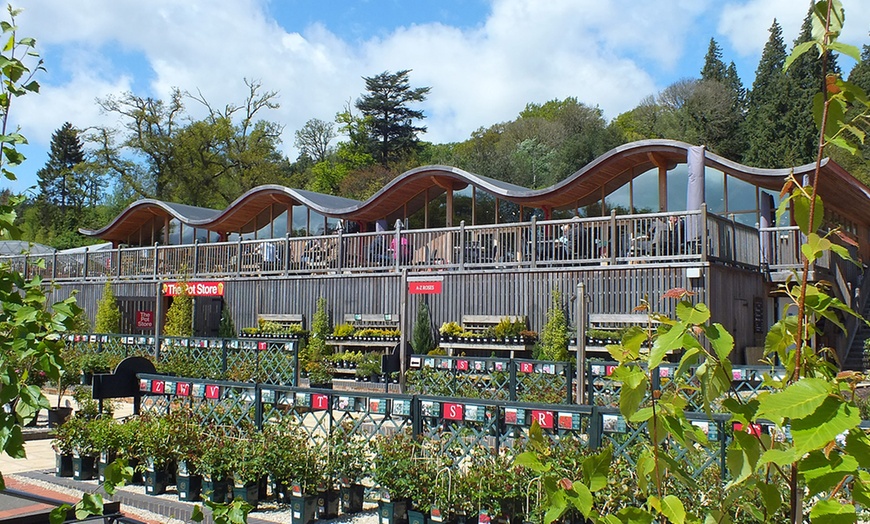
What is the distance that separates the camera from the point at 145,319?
76.7 ft

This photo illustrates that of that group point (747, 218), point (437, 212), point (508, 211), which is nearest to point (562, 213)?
point (508, 211)

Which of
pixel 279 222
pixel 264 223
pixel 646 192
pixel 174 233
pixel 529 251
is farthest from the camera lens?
pixel 174 233

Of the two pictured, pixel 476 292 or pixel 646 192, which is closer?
pixel 476 292

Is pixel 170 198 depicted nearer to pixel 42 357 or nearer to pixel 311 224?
pixel 311 224

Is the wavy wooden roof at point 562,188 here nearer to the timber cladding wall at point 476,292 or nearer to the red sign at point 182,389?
the timber cladding wall at point 476,292

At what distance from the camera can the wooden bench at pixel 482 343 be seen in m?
16.8

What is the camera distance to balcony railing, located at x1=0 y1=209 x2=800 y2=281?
16.2m

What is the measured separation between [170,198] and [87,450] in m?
46.0

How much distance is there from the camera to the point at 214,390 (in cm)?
870

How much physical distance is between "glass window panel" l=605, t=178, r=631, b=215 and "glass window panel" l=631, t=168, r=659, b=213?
0.68 feet

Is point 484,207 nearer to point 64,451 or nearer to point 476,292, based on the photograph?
point 476,292

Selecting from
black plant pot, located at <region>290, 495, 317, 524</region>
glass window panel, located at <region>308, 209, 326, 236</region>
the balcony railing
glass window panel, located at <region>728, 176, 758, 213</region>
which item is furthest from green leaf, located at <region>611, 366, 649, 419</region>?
glass window panel, located at <region>308, 209, 326, 236</region>

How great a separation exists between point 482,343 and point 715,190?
7872mm

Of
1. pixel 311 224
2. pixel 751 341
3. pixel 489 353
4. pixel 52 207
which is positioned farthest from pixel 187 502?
pixel 52 207
